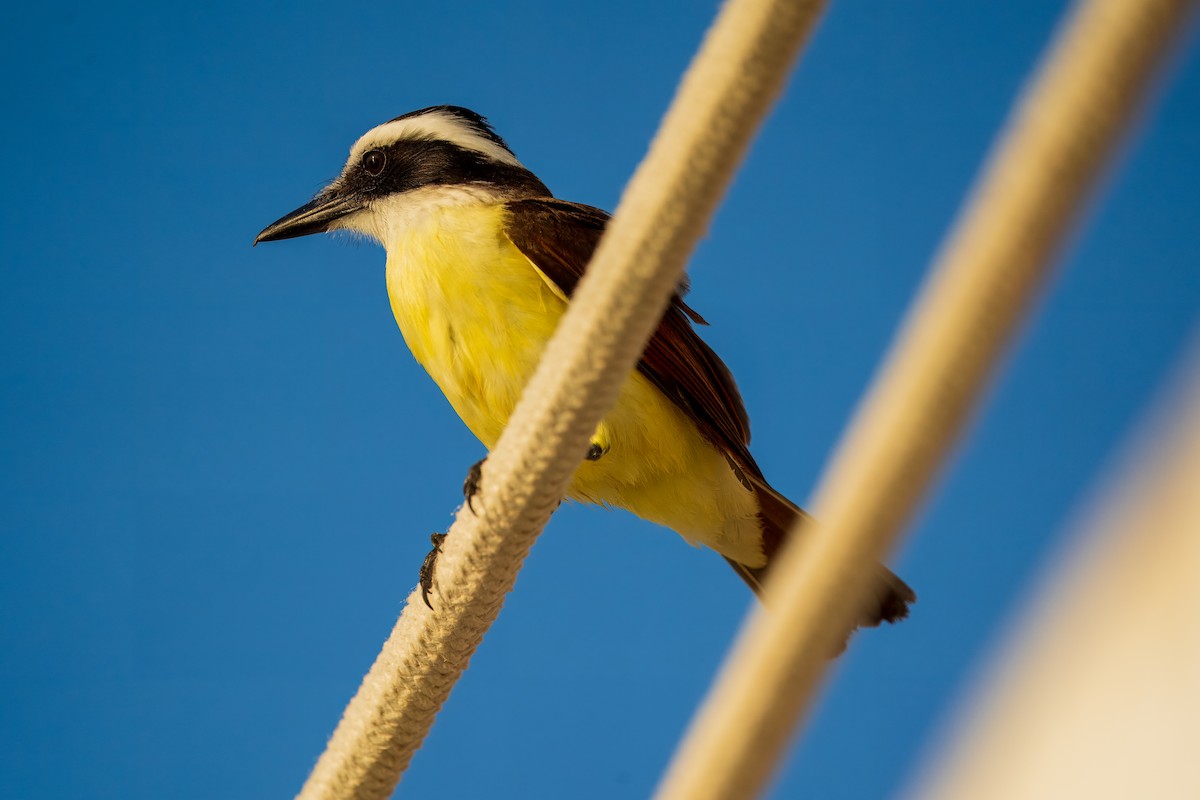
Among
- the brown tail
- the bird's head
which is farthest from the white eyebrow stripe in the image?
the brown tail

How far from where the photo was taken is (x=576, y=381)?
3.51 ft

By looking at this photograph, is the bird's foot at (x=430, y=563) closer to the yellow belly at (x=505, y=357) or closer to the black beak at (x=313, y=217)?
the yellow belly at (x=505, y=357)

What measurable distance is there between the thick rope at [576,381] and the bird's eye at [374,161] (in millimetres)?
1353

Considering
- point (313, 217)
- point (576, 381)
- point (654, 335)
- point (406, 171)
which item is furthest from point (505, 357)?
point (576, 381)

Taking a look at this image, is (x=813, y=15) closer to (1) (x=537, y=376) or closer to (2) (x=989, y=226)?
(2) (x=989, y=226)

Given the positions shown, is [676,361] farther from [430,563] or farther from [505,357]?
[430,563]

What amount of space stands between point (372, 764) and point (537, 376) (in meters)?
0.62

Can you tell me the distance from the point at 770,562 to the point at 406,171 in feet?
3.54

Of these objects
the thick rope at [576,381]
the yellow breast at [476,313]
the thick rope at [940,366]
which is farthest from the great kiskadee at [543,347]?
the thick rope at [940,366]

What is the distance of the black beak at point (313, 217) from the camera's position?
2689mm

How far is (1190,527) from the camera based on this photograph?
2.14ft

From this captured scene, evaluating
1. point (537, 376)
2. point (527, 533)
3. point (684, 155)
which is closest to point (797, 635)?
point (684, 155)

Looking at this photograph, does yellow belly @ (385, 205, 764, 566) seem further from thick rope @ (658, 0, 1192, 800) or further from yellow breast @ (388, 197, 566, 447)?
Result: thick rope @ (658, 0, 1192, 800)

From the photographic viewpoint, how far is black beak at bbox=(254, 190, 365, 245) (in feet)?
8.82
